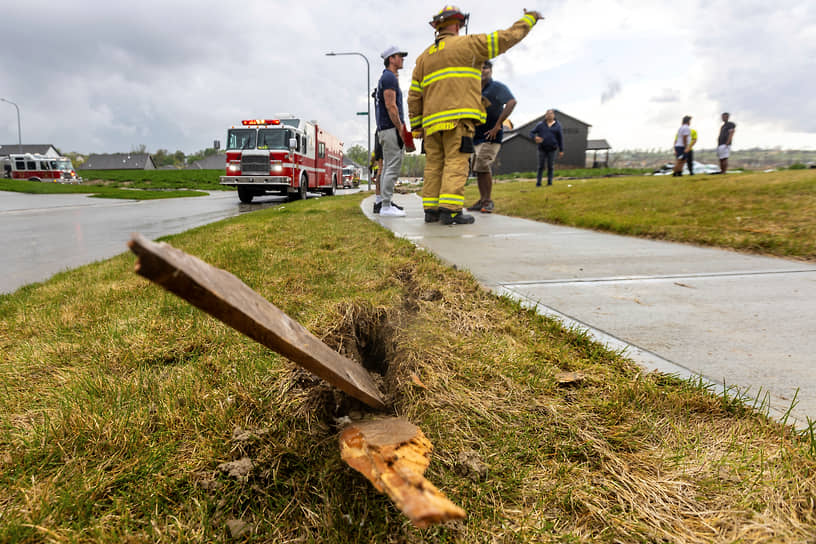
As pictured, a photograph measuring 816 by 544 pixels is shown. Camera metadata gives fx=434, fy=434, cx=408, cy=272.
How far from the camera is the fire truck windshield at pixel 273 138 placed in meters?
15.2

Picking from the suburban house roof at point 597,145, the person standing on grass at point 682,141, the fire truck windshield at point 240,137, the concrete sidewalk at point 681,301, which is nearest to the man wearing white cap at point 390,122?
the concrete sidewalk at point 681,301

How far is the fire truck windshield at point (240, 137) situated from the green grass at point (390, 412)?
1476 centimetres

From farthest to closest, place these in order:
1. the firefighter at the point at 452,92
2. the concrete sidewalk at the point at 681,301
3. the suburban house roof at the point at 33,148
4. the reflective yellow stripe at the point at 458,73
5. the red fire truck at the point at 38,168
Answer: the suburban house roof at the point at 33,148 → the red fire truck at the point at 38,168 → the reflective yellow stripe at the point at 458,73 → the firefighter at the point at 452,92 → the concrete sidewalk at the point at 681,301

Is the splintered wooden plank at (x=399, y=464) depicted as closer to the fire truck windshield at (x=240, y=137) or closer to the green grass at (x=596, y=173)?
the fire truck windshield at (x=240, y=137)

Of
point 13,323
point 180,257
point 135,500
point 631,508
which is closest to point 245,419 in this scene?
point 135,500

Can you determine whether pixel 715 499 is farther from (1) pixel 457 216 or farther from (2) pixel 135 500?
(1) pixel 457 216

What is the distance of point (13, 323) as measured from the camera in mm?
2320

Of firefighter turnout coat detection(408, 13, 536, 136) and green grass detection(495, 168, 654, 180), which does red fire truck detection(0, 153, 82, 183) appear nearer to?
green grass detection(495, 168, 654, 180)

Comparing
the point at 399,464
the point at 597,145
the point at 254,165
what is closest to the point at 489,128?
the point at 399,464

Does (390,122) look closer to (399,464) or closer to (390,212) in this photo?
(390,212)

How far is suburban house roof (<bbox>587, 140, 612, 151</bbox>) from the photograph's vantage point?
51.8 m

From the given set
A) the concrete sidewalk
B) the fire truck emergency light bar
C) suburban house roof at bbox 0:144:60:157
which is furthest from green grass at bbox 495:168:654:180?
suburban house roof at bbox 0:144:60:157

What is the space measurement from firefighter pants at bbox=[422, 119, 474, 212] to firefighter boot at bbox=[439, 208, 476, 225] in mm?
55

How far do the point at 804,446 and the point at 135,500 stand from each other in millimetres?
1578
